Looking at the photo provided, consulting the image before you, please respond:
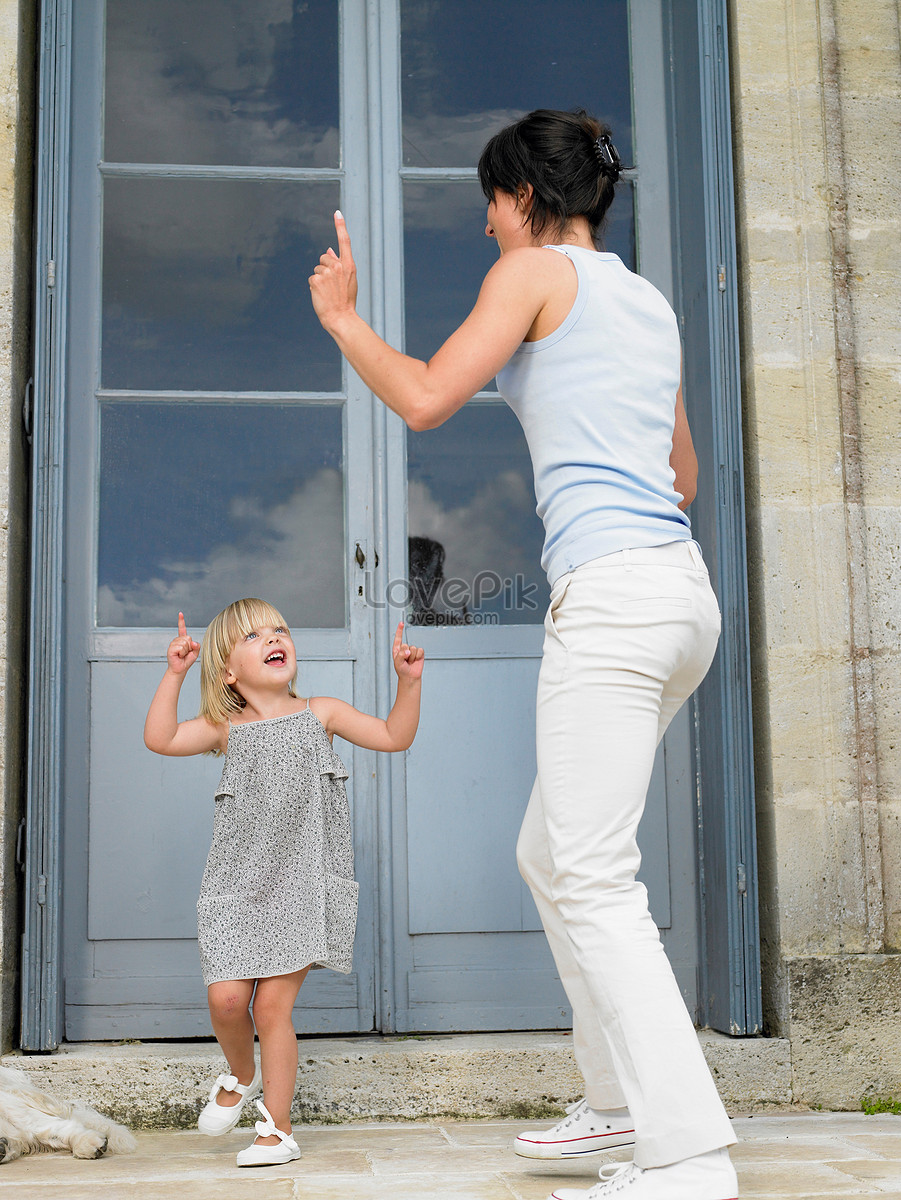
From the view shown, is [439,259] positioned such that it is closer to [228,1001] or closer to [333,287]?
[333,287]

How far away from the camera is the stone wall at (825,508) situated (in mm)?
2930

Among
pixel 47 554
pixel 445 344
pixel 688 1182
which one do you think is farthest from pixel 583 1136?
pixel 47 554

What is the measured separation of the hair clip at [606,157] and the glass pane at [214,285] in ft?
4.82

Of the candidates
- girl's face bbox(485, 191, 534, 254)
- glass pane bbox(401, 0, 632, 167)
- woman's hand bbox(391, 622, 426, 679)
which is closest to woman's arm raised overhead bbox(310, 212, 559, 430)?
girl's face bbox(485, 191, 534, 254)

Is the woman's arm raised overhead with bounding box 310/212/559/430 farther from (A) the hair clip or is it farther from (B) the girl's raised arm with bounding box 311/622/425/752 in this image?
(B) the girl's raised arm with bounding box 311/622/425/752

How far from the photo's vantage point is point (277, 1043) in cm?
233

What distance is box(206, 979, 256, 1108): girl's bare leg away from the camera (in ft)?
7.78

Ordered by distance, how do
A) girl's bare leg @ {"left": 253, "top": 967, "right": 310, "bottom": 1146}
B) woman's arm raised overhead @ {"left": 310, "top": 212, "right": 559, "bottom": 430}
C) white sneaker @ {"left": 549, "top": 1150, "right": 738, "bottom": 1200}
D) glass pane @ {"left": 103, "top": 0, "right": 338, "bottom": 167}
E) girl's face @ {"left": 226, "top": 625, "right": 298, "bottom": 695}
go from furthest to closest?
glass pane @ {"left": 103, "top": 0, "right": 338, "bottom": 167} < girl's face @ {"left": 226, "top": 625, "right": 298, "bottom": 695} < girl's bare leg @ {"left": 253, "top": 967, "right": 310, "bottom": 1146} < woman's arm raised overhead @ {"left": 310, "top": 212, "right": 559, "bottom": 430} < white sneaker @ {"left": 549, "top": 1150, "right": 738, "bottom": 1200}

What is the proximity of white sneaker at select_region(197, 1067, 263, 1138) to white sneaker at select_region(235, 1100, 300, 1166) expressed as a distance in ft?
0.27

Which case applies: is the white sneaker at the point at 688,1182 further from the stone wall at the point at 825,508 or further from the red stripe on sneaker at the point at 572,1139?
the stone wall at the point at 825,508

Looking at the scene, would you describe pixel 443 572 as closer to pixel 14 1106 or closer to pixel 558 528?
pixel 558 528

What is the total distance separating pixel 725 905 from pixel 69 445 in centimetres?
215

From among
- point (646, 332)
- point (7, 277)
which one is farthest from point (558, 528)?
point (7, 277)

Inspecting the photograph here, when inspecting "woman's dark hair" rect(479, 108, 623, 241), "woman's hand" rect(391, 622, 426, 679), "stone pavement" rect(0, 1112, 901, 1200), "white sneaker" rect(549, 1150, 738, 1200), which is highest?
"woman's dark hair" rect(479, 108, 623, 241)
